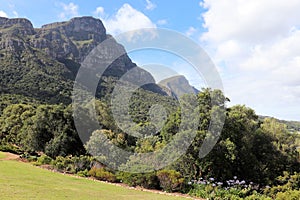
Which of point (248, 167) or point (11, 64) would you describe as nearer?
point (248, 167)

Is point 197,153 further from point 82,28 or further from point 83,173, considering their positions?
point 82,28

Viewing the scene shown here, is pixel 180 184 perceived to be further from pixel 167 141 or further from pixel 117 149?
pixel 117 149

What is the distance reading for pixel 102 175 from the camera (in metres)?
14.8

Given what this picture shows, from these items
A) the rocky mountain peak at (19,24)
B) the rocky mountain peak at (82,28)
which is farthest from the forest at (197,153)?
the rocky mountain peak at (82,28)

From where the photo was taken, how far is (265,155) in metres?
21.4

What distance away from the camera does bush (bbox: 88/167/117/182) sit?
1470 cm

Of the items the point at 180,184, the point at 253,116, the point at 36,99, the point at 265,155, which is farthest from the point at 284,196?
the point at 36,99

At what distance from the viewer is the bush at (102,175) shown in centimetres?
1470

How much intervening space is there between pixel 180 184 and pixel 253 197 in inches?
120

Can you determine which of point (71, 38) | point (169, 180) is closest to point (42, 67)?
point (169, 180)

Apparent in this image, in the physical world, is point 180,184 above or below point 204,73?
below

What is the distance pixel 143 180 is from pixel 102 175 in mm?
2381

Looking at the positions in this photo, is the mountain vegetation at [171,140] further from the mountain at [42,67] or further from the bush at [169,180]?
the mountain at [42,67]

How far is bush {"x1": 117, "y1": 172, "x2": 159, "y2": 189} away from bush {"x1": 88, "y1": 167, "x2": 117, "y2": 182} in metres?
0.77
